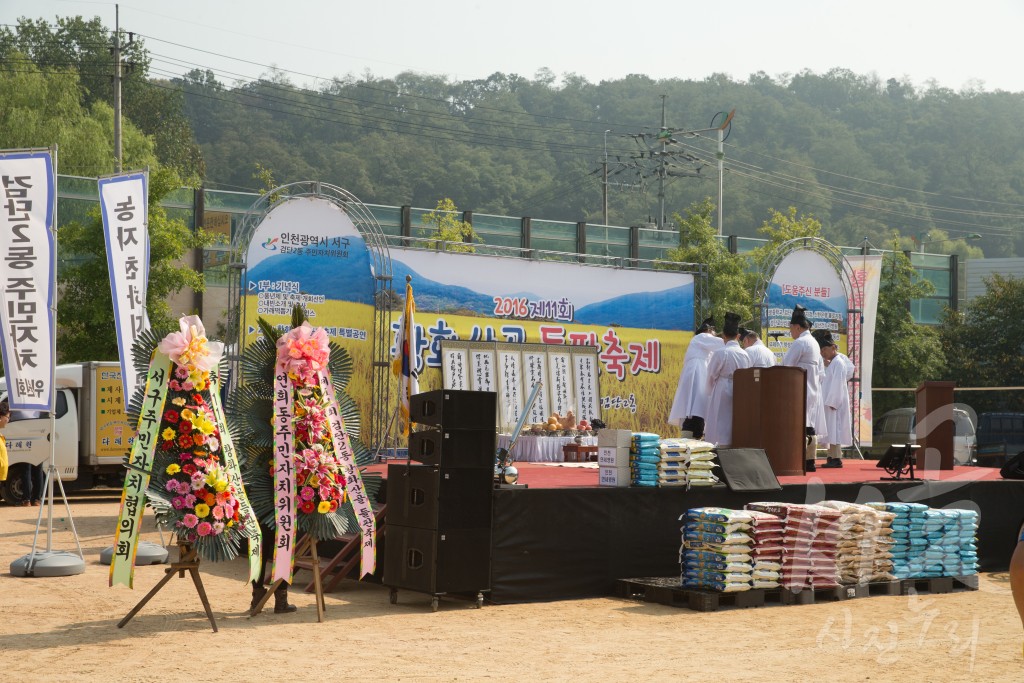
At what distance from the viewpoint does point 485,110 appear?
73.1 meters

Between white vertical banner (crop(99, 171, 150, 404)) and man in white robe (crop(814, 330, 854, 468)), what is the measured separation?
8056 millimetres

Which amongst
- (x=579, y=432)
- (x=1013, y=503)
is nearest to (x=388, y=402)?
(x=579, y=432)

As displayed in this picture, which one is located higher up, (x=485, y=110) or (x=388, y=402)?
(x=485, y=110)

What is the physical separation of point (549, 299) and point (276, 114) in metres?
51.5

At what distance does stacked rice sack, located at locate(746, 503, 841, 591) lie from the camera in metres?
9.16

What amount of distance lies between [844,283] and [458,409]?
1063cm

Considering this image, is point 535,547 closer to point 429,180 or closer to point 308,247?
point 308,247

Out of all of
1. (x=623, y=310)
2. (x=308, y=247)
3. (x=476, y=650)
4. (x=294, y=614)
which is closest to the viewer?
(x=476, y=650)

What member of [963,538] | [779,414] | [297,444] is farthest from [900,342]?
[297,444]

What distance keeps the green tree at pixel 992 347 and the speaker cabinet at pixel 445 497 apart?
2616 centimetres

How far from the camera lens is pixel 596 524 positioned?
9305 millimetres

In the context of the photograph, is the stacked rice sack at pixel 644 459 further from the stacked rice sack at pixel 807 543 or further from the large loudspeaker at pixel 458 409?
the large loudspeaker at pixel 458 409

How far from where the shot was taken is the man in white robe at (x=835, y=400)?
48.1ft

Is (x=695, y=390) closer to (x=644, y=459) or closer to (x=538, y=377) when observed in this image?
(x=538, y=377)
